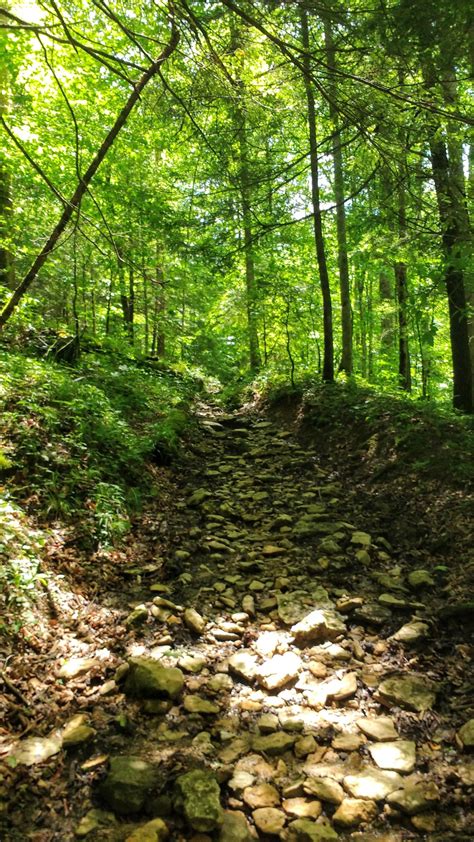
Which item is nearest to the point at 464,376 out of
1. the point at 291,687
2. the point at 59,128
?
the point at 291,687

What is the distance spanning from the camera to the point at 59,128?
10.5 metres

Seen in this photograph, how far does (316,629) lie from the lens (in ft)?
12.6

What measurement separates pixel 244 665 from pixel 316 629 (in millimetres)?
700

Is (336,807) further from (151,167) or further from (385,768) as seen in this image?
(151,167)

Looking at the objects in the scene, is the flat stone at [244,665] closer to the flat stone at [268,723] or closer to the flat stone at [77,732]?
the flat stone at [268,723]

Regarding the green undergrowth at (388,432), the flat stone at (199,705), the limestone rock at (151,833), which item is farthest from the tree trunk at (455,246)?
the limestone rock at (151,833)

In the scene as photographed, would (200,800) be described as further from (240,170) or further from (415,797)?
(240,170)

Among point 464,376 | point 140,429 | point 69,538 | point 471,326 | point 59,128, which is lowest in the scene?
point 69,538

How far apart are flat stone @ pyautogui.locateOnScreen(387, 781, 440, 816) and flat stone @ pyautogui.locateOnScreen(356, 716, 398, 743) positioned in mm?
355

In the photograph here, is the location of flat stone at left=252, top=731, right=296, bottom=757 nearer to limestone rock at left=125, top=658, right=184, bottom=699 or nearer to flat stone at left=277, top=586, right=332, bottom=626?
limestone rock at left=125, top=658, right=184, bottom=699

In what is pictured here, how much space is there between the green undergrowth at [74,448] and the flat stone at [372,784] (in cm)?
299

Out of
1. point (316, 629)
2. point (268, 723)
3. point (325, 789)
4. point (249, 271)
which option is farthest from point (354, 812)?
point (249, 271)

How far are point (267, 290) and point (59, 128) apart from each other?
5.97 meters

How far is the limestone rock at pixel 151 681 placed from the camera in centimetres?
308
